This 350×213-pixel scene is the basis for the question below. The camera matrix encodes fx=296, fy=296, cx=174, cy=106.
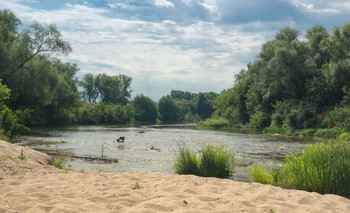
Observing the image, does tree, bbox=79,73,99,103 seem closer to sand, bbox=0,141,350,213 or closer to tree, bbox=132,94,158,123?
tree, bbox=132,94,158,123

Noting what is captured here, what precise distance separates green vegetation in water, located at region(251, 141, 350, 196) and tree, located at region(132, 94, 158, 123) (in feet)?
332

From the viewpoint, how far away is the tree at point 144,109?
110 meters

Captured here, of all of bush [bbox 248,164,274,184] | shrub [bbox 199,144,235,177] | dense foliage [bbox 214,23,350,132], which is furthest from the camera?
dense foliage [bbox 214,23,350,132]

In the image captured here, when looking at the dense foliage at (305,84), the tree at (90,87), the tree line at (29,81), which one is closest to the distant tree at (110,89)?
the tree at (90,87)

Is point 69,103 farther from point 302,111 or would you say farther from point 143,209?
point 143,209

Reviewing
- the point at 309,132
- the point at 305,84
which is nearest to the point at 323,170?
Result: the point at 309,132

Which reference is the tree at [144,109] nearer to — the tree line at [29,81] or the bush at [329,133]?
the tree line at [29,81]

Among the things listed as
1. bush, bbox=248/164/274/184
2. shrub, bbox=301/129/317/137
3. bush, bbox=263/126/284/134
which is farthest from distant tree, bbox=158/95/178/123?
bush, bbox=248/164/274/184

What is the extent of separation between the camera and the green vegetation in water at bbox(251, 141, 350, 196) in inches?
298

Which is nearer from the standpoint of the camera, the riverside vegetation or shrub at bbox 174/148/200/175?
shrub at bbox 174/148/200/175

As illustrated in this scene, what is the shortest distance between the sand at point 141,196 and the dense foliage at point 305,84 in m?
27.0

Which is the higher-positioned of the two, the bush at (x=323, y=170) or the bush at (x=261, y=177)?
the bush at (x=323, y=170)

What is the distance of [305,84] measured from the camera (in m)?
43.1

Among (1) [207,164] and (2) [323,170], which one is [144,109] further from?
(2) [323,170]
